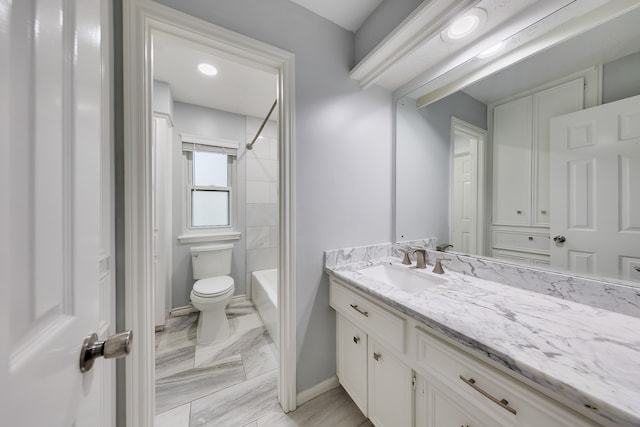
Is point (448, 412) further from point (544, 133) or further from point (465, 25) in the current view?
point (465, 25)

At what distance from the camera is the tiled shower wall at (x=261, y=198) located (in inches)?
111

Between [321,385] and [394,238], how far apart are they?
43.1 inches

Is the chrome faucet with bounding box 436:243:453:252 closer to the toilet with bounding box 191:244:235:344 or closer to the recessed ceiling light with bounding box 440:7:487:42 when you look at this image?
the recessed ceiling light with bounding box 440:7:487:42

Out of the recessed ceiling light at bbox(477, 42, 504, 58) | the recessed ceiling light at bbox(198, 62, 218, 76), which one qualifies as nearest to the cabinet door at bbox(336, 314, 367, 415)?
the recessed ceiling light at bbox(477, 42, 504, 58)

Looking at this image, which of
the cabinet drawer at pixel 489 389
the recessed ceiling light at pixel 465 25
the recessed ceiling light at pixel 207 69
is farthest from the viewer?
the recessed ceiling light at pixel 207 69

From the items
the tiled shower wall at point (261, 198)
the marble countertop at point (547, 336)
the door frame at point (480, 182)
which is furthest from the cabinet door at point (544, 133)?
the tiled shower wall at point (261, 198)

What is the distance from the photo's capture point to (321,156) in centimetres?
138

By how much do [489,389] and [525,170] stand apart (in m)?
0.93

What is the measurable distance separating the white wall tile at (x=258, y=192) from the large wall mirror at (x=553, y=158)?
214 cm

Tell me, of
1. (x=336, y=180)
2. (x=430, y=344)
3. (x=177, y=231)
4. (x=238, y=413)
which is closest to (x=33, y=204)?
(x=430, y=344)

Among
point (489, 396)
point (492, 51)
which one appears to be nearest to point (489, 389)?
point (489, 396)

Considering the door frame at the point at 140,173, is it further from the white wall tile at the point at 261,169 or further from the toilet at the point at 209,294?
the white wall tile at the point at 261,169

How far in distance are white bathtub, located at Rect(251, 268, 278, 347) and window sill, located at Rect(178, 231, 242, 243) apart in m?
0.54

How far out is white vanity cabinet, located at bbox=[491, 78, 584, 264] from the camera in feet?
3.06
